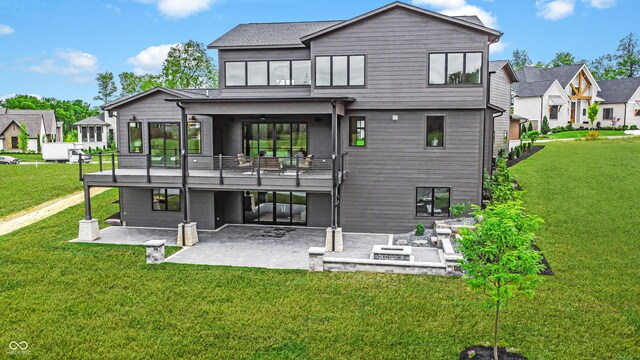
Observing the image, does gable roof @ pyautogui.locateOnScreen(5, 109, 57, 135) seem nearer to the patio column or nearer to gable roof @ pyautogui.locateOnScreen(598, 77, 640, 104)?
the patio column

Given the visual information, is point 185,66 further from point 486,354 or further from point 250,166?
point 486,354

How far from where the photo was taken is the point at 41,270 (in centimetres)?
1345

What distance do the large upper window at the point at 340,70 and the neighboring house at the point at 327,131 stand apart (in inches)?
1.5

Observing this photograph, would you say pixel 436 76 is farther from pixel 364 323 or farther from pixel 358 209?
pixel 364 323

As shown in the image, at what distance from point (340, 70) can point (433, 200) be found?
245 inches

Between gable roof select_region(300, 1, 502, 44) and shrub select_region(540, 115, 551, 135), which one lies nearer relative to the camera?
gable roof select_region(300, 1, 502, 44)

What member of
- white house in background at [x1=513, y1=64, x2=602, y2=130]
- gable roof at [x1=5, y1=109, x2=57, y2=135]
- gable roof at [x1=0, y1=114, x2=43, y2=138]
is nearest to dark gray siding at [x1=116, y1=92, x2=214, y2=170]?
white house in background at [x1=513, y1=64, x2=602, y2=130]

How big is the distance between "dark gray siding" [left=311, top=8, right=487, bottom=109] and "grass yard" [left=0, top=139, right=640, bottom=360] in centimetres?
616

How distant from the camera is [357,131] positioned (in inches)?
710

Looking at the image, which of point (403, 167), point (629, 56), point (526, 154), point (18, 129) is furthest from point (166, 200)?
point (629, 56)

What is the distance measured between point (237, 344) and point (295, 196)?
36.1ft

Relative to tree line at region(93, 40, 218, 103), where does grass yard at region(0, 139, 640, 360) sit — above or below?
below

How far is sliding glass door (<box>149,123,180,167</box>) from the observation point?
19188mm

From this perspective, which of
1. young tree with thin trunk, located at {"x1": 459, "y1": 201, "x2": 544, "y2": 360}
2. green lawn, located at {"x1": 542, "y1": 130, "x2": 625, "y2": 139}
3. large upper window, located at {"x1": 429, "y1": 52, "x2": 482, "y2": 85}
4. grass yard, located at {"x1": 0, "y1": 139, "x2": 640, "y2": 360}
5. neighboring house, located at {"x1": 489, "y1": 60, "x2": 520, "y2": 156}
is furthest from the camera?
green lawn, located at {"x1": 542, "y1": 130, "x2": 625, "y2": 139}
